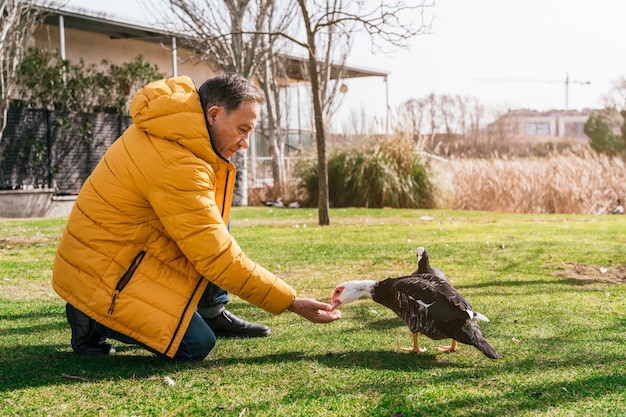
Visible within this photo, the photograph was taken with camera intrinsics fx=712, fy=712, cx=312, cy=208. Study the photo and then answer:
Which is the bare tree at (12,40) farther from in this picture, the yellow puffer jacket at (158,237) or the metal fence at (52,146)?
the yellow puffer jacket at (158,237)

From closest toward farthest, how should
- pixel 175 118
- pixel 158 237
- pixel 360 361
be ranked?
pixel 175 118 < pixel 158 237 < pixel 360 361

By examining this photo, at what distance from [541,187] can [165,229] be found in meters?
12.7

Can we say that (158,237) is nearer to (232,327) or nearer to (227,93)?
(227,93)

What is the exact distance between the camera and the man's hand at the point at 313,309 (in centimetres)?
330

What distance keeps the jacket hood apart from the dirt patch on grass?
366 centimetres

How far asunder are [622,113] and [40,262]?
1278 inches

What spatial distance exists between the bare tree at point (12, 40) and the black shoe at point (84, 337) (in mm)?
10373

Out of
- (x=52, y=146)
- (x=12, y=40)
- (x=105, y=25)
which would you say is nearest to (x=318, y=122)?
(x=12, y=40)

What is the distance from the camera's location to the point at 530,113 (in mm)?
64625

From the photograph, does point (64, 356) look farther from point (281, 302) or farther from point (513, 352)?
point (513, 352)

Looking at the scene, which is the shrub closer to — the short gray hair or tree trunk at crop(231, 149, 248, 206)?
tree trunk at crop(231, 149, 248, 206)

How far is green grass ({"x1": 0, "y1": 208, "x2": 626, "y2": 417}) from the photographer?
9.21 feet

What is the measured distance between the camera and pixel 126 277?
3184 mm

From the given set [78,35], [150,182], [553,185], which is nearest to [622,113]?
[553,185]
